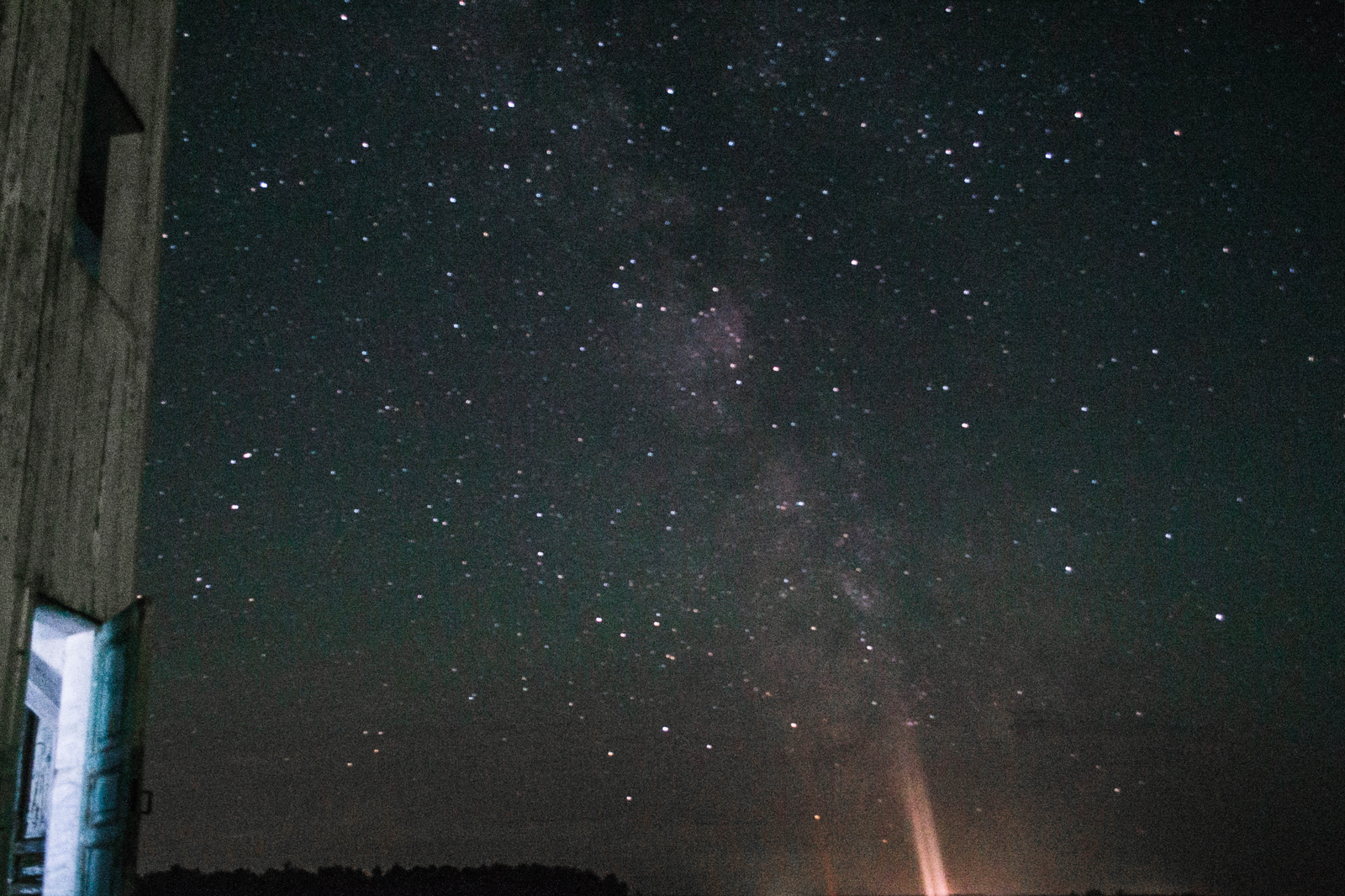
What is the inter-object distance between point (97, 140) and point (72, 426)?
6.57ft

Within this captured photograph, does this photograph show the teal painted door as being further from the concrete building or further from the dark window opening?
the dark window opening

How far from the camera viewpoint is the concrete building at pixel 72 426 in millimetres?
4660

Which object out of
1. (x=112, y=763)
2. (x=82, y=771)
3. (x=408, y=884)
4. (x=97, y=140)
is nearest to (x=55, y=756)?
(x=82, y=771)

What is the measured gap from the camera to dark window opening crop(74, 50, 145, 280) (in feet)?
19.5

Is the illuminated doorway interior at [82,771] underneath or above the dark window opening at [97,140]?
underneath

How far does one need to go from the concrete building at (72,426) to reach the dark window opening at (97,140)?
1cm

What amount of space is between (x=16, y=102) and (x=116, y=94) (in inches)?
55.8

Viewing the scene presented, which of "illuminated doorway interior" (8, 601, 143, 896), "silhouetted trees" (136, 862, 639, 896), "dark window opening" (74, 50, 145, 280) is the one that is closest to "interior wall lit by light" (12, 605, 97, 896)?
"illuminated doorway interior" (8, 601, 143, 896)

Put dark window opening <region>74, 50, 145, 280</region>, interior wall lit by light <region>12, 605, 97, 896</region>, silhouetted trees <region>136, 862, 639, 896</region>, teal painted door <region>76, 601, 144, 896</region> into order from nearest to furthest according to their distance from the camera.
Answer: teal painted door <region>76, 601, 144, 896</region> → interior wall lit by light <region>12, 605, 97, 896</region> → dark window opening <region>74, 50, 145, 280</region> → silhouetted trees <region>136, 862, 639, 896</region>

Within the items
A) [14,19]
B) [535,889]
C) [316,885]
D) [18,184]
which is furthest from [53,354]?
[535,889]

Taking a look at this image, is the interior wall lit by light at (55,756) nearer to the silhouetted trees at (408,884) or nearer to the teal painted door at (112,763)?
the teal painted door at (112,763)

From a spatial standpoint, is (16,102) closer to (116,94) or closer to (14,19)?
(14,19)

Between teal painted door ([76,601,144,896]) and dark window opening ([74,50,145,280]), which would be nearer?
teal painted door ([76,601,144,896])

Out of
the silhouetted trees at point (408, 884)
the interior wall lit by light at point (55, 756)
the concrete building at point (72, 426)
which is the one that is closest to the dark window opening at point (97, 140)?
the concrete building at point (72, 426)
